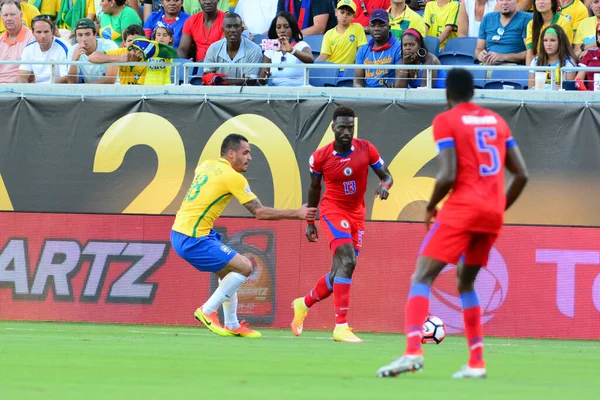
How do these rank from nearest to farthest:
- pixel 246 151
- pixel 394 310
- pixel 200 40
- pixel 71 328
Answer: pixel 246 151
pixel 71 328
pixel 394 310
pixel 200 40

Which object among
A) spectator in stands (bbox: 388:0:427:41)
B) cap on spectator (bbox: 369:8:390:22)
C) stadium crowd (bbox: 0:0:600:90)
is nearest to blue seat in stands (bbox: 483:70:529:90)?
stadium crowd (bbox: 0:0:600:90)

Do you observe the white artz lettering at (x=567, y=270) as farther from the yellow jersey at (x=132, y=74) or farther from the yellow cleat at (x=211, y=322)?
the yellow jersey at (x=132, y=74)

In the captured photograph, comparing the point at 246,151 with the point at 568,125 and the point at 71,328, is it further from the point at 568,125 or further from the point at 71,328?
the point at 568,125

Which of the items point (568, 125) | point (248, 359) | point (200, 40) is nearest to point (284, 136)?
point (200, 40)

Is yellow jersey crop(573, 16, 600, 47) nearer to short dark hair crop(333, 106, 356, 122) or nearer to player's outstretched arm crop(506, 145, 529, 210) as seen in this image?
short dark hair crop(333, 106, 356, 122)

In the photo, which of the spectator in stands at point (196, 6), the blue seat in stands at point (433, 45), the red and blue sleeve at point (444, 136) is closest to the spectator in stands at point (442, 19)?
the blue seat in stands at point (433, 45)

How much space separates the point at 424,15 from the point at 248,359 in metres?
9.75

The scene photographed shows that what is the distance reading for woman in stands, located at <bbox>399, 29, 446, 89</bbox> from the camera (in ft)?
50.6

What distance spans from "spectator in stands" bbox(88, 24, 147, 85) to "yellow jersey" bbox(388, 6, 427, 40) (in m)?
4.04

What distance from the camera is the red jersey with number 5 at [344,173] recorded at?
493 inches

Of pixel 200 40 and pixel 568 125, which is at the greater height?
pixel 200 40

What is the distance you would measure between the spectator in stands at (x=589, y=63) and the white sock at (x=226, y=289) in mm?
5754

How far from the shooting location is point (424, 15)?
56.9 feet

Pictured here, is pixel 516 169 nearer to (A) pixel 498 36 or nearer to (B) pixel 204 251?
(B) pixel 204 251
